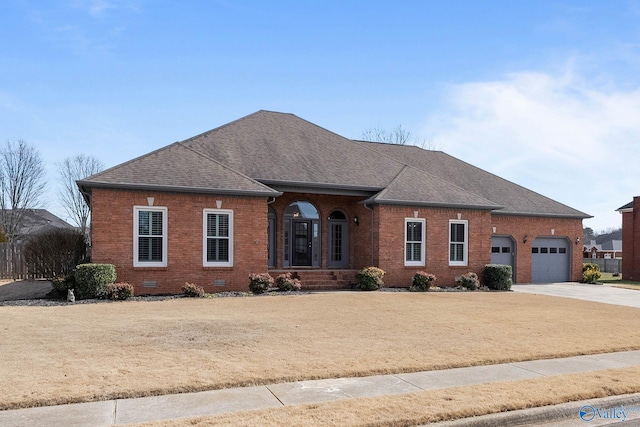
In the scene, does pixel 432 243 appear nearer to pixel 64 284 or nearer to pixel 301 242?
pixel 301 242

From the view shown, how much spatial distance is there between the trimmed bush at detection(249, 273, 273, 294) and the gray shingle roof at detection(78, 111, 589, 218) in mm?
2988

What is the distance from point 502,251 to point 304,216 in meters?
11.1

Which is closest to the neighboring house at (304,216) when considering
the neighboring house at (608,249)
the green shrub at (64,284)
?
the green shrub at (64,284)

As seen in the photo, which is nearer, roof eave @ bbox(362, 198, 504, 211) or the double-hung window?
roof eave @ bbox(362, 198, 504, 211)

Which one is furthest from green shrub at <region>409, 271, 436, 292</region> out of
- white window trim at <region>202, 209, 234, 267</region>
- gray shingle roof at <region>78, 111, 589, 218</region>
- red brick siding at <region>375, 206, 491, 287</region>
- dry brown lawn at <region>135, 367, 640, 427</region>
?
dry brown lawn at <region>135, 367, 640, 427</region>

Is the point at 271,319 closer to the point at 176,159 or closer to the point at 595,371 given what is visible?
the point at 595,371

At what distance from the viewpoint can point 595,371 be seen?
25.2 feet

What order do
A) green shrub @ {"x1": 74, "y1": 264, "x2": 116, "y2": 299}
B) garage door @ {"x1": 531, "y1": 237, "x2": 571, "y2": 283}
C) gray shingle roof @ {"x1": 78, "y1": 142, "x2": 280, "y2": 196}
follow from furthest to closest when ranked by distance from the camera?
garage door @ {"x1": 531, "y1": 237, "x2": 571, "y2": 283} < gray shingle roof @ {"x1": 78, "y1": 142, "x2": 280, "y2": 196} < green shrub @ {"x1": 74, "y1": 264, "x2": 116, "y2": 299}

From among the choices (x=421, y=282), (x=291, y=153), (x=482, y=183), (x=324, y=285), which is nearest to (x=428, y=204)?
(x=421, y=282)

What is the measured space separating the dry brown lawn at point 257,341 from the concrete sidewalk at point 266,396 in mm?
233

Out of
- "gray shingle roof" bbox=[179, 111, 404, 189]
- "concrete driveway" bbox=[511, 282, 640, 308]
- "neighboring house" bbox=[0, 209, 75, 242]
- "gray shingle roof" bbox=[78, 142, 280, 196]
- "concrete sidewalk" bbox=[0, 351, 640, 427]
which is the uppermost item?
"gray shingle roof" bbox=[179, 111, 404, 189]

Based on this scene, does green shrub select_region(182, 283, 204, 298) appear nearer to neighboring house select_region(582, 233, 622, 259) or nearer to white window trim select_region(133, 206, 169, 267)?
white window trim select_region(133, 206, 169, 267)

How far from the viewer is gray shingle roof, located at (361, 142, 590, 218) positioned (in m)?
26.5

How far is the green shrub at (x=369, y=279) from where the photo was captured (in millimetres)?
19094
